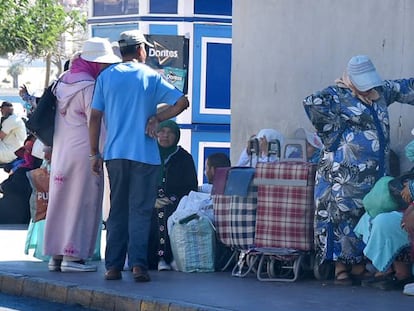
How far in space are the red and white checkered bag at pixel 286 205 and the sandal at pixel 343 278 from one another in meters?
0.35

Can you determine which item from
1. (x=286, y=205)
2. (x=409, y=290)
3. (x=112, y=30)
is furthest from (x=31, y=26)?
(x=409, y=290)

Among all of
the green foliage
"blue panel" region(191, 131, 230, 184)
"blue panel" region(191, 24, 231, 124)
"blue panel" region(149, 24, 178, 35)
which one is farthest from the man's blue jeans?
the green foliage

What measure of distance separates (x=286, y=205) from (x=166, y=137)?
150cm

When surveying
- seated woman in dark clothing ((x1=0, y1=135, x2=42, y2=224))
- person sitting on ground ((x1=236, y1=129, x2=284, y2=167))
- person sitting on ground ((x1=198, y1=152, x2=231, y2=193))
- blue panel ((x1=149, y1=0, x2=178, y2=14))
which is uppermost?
blue panel ((x1=149, y1=0, x2=178, y2=14))

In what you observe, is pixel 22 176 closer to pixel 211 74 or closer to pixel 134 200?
pixel 211 74

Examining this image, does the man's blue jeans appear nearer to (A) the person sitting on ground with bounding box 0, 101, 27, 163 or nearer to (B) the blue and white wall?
(B) the blue and white wall

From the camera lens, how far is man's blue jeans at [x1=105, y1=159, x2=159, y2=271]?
29.1 feet

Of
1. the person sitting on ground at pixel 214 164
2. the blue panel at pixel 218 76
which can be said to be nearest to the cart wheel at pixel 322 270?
the person sitting on ground at pixel 214 164

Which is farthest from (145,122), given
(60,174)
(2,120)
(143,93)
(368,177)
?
(2,120)

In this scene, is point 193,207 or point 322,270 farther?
point 193,207

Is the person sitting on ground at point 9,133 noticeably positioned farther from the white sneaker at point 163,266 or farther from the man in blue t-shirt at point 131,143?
the man in blue t-shirt at point 131,143

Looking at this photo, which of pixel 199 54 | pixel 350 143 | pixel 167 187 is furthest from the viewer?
pixel 199 54

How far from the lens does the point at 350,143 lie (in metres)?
8.57

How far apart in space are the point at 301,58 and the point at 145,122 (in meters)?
2.02
